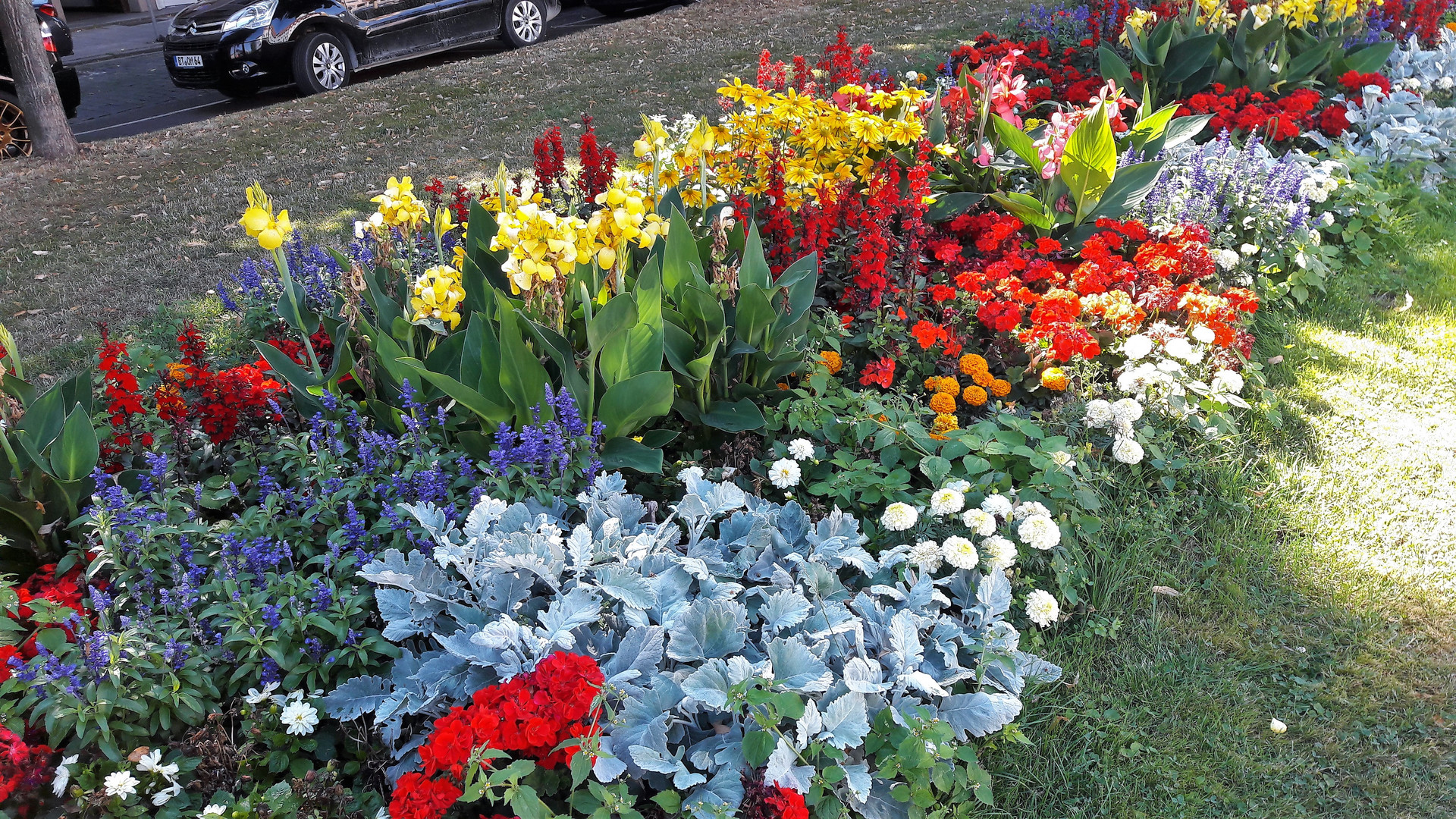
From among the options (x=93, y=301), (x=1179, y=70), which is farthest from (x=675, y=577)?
(x=1179, y=70)

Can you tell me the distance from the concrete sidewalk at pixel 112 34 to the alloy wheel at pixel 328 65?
567 centimetres

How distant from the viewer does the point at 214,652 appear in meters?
2.17

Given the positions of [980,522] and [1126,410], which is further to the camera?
[1126,410]

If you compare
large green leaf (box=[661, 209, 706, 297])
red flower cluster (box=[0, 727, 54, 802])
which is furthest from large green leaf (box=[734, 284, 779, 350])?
red flower cluster (box=[0, 727, 54, 802])

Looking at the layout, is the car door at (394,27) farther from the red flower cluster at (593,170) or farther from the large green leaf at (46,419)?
the large green leaf at (46,419)

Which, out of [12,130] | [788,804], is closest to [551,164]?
[788,804]

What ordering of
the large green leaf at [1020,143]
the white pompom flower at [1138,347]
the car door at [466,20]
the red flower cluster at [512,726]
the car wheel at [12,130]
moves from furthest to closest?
the car door at [466,20] → the car wheel at [12,130] → the large green leaf at [1020,143] → the white pompom flower at [1138,347] → the red flower cluster at [512,726]

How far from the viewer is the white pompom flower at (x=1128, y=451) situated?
2.96 metres

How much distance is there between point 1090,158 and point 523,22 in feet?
28.1

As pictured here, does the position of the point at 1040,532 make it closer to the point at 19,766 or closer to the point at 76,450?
the point at 19,766

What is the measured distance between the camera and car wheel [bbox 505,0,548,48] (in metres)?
10.6

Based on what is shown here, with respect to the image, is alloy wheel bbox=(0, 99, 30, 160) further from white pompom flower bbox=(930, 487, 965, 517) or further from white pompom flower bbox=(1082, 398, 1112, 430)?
white pompom flower bbox=(1082, 398, 1112, 430)

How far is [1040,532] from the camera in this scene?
2.58 metres

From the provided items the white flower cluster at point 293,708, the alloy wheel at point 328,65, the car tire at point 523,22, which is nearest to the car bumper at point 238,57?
the alloy wheel at point 328,65
